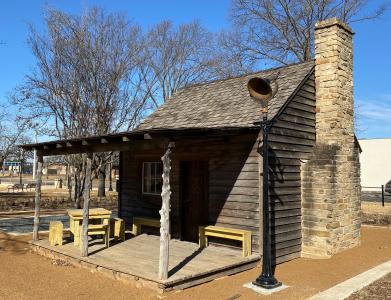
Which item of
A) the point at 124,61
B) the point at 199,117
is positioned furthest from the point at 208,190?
the point at 124,61

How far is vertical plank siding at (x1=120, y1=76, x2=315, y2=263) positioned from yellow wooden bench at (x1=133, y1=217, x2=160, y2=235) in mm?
478

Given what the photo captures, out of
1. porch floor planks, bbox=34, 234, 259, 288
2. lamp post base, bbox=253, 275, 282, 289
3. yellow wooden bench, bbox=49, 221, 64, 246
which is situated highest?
yellow wooden bench, bbox=49, 221, 64, 246

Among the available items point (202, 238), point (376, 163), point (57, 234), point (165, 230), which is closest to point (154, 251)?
point (202, 238)

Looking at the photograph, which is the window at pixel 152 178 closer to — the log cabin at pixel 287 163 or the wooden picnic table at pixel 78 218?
the log cabin at pixel 287 163

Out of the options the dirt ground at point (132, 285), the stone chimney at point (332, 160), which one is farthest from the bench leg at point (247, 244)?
the stone chimney at point (332, 160)

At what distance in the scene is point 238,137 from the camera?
895cm

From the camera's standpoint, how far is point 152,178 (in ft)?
36.7

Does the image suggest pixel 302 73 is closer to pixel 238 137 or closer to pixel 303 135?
pixel 303 135

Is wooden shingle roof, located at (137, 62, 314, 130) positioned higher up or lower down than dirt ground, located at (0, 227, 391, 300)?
higher up

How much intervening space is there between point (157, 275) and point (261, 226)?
2.66m

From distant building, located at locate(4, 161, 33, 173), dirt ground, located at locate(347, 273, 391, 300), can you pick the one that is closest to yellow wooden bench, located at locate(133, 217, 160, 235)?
dirt ground, located at locate(347, 273, 391, 300)

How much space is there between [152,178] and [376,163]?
35.5 m

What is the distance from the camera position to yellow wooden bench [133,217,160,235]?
10.2 metres

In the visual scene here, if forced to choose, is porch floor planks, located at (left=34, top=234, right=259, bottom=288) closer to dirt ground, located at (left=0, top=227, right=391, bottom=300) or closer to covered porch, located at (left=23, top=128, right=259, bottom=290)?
covered porch, located at (left=23, top=128, right=259, bottom=290)
